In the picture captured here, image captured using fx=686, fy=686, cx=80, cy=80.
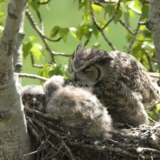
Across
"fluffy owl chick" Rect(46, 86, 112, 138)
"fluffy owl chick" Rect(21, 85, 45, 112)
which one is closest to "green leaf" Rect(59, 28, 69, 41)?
"fluffy owl chick" Rect(21, 85, 45, 112)

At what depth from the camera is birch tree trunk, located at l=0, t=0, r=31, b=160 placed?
3260 mm

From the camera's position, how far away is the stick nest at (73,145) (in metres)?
3.99

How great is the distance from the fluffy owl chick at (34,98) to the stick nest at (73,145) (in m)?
0.25

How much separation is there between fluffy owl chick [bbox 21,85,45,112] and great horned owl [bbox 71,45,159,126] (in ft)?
1.05

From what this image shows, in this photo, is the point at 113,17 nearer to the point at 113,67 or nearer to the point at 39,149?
the point at 113,67

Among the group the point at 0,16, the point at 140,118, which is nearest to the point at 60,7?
the point at 0,16

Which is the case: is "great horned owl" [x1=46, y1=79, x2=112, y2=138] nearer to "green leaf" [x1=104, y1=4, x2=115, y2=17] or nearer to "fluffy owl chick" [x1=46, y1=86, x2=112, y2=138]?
"fluffy owl chick" [x1=46, y1=86, x2=112, y2=138]

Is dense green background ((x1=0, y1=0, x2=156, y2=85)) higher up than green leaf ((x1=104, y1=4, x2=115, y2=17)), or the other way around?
green leaf ((x1=104, y1=4, x2=115, y2=17))

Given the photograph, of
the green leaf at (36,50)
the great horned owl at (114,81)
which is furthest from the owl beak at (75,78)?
the green leaf at (36,50)

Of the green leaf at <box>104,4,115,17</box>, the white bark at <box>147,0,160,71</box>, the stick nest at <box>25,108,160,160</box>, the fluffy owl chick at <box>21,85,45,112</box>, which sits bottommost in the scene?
the stick nest at <box>25,108,160,160</box>

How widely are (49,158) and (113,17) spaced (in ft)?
5.19

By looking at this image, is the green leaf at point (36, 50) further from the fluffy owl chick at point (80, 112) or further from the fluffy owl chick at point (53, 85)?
the fluffy owl chick at point (80, 112)

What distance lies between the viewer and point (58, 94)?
426 centimetres

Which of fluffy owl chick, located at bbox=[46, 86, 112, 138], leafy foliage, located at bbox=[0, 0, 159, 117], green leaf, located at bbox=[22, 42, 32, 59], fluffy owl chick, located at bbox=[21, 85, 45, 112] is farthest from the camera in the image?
green leaf, located at bbox=[22, 42, 32, 59]
